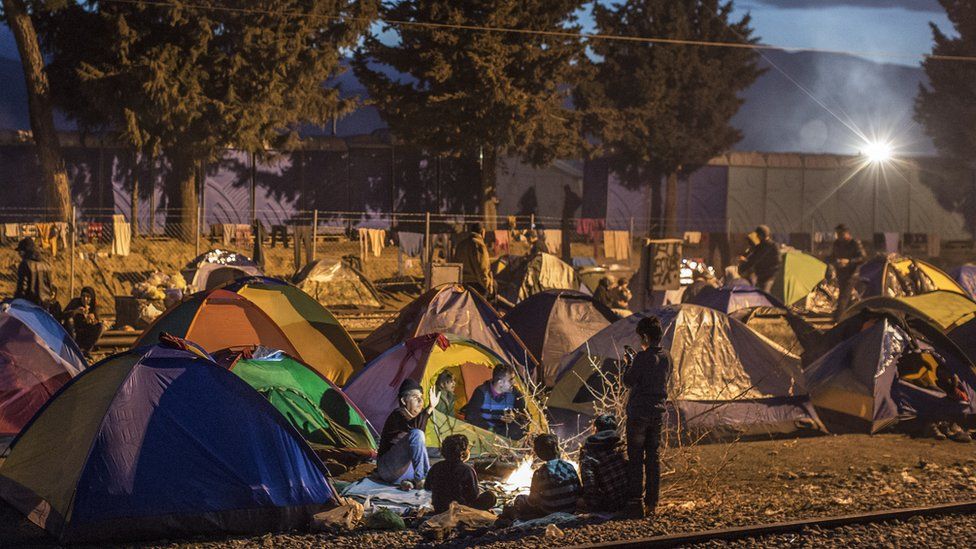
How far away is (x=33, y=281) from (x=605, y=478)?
10.2 metres

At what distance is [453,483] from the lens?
8.88 metres

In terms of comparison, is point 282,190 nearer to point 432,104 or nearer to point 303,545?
point 432,104

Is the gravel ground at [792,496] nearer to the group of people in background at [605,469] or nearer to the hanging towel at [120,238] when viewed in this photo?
the group of people in background at [605,469]

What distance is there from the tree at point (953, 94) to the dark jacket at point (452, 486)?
4260 cm

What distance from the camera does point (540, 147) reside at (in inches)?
1373

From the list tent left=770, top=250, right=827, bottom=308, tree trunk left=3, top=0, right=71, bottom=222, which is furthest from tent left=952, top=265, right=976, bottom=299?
tree trunk left=3, top=0, right=71, bottom=222

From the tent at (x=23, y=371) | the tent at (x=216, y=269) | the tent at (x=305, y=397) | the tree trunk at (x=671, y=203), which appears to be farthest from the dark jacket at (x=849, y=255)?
the tree trunk at (x=671, y=203)

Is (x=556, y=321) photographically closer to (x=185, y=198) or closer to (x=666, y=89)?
(x=185, y=198)

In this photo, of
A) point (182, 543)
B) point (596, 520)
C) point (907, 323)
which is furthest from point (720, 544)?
point (907, 323)

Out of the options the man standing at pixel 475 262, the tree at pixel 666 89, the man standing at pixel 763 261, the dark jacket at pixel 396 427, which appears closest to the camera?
the dark jacket at pixel 396 427

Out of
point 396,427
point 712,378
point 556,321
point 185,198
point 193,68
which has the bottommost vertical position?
point 396,427

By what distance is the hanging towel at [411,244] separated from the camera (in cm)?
2823

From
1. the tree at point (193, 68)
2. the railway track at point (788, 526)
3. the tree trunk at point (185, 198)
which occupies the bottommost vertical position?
the railway track at point (788, 526)

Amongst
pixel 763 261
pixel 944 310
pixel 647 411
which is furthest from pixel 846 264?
pixel 647 411
